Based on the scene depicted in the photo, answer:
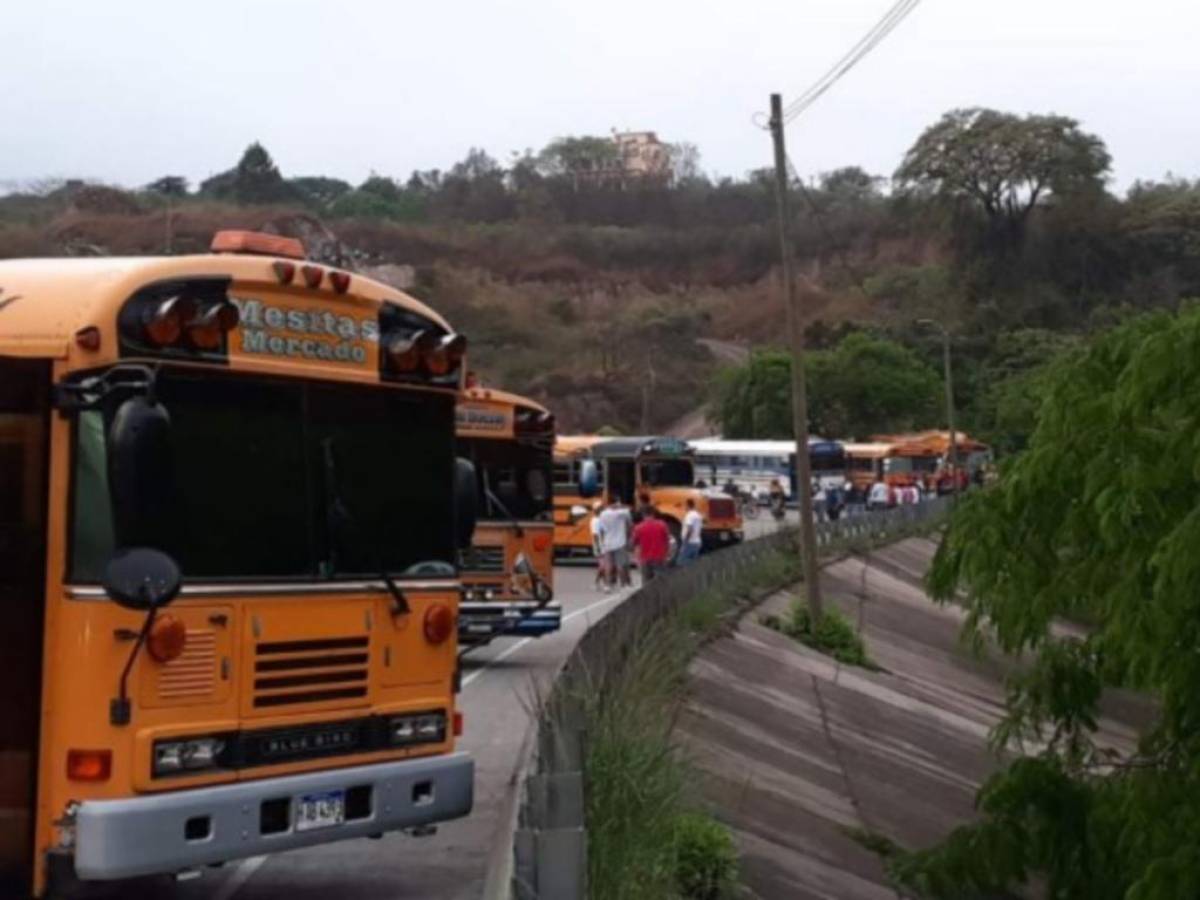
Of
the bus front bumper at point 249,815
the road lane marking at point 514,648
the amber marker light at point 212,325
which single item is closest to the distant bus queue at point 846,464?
the road lane marking at point 514,648

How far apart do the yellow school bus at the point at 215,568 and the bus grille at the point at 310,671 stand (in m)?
0.01

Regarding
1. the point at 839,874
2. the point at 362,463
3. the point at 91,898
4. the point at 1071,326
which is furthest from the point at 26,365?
the point at 1071,326

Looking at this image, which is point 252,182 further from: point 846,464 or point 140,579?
point 140,579

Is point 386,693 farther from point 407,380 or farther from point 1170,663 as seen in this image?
point 1170,663

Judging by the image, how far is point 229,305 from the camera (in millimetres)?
9727

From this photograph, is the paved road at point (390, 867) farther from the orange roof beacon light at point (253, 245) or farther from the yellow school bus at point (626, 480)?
the yellow school bus at point (626, 480)

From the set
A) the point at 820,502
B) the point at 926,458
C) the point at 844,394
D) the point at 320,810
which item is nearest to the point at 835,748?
the point at 320,810

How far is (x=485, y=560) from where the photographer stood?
24.1 m

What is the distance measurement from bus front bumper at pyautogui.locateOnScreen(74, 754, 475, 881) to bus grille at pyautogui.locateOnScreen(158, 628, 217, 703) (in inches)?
17.4

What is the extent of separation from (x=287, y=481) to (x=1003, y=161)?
11547cm

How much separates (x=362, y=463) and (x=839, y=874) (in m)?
9.02

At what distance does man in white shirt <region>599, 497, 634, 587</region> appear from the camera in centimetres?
3641

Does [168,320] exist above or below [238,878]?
above

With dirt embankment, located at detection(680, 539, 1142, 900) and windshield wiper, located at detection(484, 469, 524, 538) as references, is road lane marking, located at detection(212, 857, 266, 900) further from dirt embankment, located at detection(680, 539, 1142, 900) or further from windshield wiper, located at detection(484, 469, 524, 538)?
windshield wiper, located at detection(484, 469, 524, 538)
